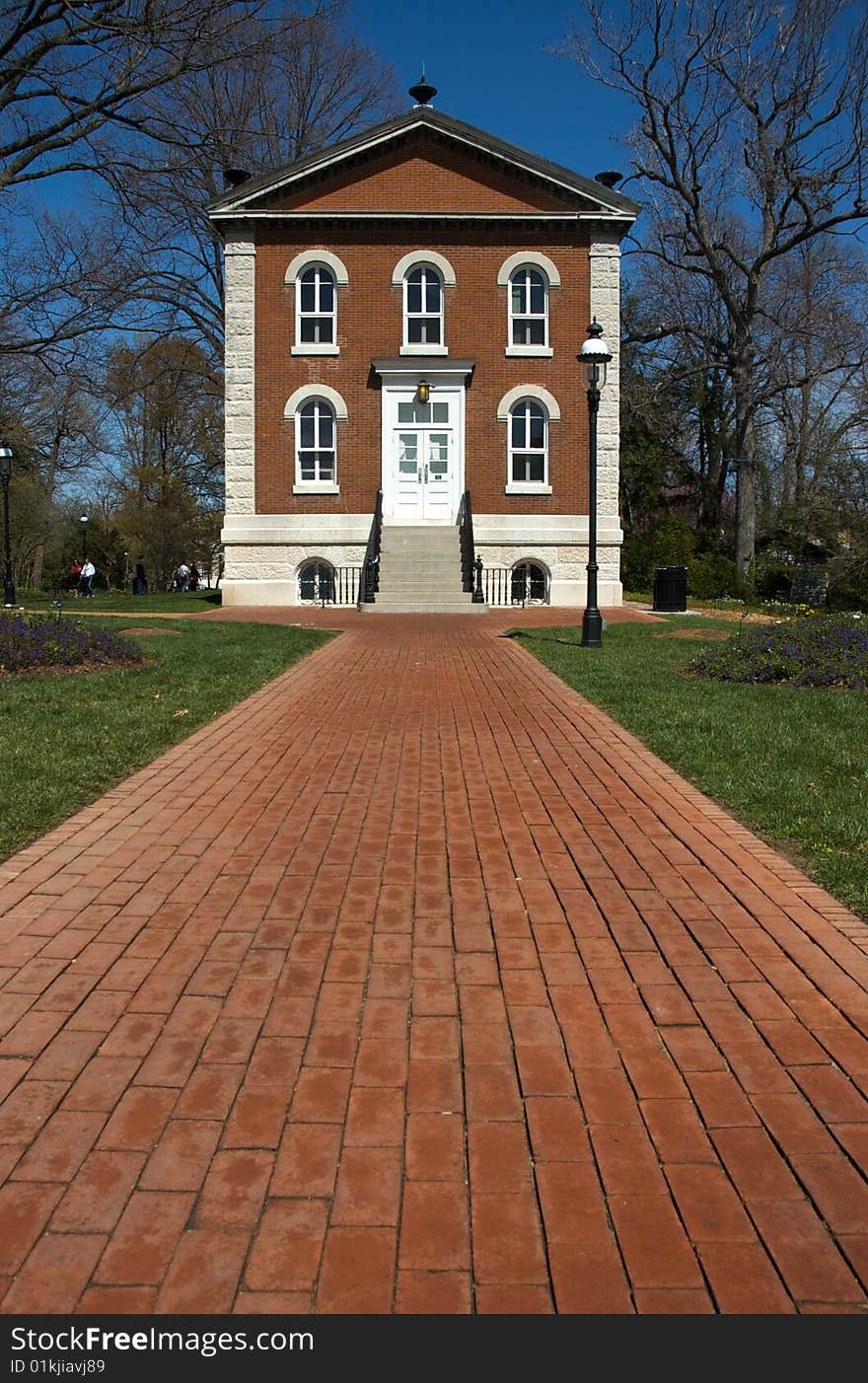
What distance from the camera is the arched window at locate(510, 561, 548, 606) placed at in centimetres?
2589

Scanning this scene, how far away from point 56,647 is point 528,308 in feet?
55.3

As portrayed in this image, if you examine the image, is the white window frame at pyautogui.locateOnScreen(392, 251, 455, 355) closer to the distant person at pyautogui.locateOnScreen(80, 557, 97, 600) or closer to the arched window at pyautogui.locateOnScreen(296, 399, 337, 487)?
the arched window at pyautogui.locateOnScreen(296, 399, 337, 487)

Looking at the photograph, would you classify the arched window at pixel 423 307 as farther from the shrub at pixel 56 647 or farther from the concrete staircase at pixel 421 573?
the shrub at pixel 56 647

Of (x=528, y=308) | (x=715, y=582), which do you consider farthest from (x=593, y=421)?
(x=715, y=582)

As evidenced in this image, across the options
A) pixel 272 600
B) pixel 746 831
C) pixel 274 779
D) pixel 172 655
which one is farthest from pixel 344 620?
pixel 746 831

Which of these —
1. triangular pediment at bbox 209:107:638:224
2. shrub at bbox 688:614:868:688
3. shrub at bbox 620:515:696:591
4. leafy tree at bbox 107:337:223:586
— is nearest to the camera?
shrub at bbox 688:614:868:688

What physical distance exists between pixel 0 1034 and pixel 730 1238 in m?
2.48

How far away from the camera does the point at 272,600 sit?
25.9 m

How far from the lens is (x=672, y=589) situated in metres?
24.5

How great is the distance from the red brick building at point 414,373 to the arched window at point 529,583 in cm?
30

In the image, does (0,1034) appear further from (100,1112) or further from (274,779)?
(274,779)

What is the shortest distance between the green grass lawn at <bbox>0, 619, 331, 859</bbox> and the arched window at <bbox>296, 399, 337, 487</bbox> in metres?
10.6

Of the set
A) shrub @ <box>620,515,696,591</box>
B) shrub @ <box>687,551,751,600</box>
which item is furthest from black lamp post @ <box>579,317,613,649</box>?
shrub @ <box>620,515,696,591</box>

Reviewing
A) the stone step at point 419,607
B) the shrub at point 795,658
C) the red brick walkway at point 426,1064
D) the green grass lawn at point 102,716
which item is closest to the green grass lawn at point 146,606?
the stone step at point 419,607
